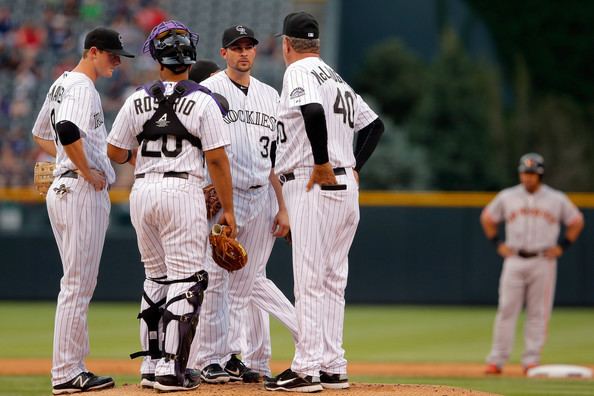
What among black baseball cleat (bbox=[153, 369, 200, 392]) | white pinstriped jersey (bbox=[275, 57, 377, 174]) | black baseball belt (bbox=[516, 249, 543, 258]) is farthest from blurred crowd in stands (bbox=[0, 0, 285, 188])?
black baseball cleat (bbox=[153, 369, 200, 392])

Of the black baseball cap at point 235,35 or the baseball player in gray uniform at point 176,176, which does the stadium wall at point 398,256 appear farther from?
the baseball player in gray uniform at point 176,176

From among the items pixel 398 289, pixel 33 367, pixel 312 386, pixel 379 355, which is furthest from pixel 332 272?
pixel 398 289

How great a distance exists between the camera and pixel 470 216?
16328 mm

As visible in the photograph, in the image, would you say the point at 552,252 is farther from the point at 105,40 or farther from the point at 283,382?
the point at 105,40

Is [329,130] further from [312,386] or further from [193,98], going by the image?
[312,386]

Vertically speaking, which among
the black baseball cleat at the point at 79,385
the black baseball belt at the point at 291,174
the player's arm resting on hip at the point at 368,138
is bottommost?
the black baseball cleat at the point at 79,385

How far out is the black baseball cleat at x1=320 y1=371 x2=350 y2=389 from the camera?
634 centimetres

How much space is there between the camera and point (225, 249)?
6258 mm

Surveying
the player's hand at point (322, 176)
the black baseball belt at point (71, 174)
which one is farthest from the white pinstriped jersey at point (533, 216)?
the black baseball belt at point (71, 174)

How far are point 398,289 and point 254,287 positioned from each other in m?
9.59

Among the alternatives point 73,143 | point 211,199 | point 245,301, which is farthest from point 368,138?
point 73,143

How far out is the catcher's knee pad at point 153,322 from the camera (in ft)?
20.8

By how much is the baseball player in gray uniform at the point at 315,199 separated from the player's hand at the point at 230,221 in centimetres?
30

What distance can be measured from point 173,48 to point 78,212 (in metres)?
1.04
